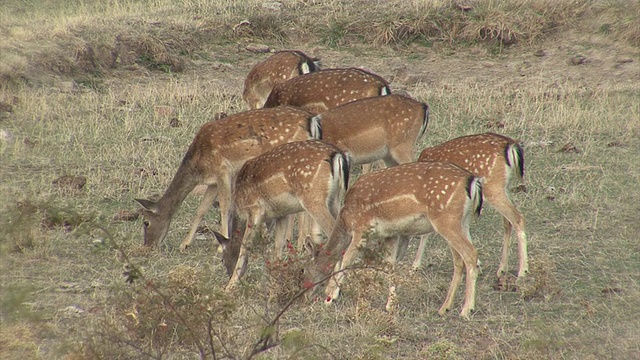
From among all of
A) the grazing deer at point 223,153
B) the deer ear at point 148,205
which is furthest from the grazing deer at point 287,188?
the deer ear at point 148,205

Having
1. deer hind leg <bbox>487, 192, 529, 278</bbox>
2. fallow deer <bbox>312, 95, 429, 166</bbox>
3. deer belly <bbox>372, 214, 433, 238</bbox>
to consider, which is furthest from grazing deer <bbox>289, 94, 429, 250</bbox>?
deer belly <bbox>372, 214, 433, 238</bbox>

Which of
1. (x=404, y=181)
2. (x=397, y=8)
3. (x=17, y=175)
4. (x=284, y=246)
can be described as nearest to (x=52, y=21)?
(x=397, y=8)

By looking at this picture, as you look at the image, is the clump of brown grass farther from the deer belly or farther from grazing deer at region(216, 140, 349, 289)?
the deer belly

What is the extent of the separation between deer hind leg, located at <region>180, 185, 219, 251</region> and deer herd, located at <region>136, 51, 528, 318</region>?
0.01 metres

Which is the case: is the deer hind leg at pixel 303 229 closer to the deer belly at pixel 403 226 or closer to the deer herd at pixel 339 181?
the deer herd at pixel 339 181

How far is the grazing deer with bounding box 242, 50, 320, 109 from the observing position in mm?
11930

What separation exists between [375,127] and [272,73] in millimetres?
2831

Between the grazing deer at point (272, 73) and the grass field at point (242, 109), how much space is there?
1.18 meters

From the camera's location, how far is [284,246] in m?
8.95

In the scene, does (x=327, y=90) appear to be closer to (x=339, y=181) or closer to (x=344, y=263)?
(x=339, y=181)

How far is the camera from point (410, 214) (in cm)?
758

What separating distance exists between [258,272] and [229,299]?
237cm

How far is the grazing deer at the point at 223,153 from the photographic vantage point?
9078 mm

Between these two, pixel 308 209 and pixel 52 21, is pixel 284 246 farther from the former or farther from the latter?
pixel 52 21
